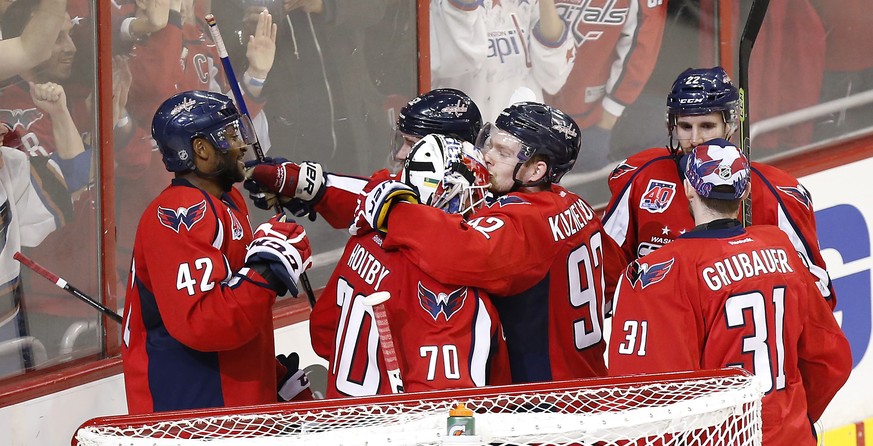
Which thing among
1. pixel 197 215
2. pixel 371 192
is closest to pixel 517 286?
pixel 371 192

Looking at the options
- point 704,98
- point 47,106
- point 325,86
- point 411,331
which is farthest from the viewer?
point 325,86

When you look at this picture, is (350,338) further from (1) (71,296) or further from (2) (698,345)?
(1) (71,296)

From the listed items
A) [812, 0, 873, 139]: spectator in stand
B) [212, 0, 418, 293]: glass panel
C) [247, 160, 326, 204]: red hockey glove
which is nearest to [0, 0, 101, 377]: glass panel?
[212, 0, 418, 293]: glass panel

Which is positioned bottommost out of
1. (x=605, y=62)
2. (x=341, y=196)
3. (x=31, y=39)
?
(x=341, y=196)

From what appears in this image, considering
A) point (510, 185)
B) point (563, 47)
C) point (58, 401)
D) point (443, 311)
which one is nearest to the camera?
point (443, 311)

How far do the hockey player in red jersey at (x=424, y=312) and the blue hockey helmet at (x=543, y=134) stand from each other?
131mm

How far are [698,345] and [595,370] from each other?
38 centimetres

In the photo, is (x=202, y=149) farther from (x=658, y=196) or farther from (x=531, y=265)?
(x=658, y=196)

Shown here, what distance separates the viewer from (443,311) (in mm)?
2693

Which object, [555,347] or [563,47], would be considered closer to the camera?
[555,347]

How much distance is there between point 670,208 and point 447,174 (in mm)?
864

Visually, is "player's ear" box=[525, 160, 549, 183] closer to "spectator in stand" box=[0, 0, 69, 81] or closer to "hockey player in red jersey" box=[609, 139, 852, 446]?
"hockey player in red jersey" box=[609, 139, 852, 446]

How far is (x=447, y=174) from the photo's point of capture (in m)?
2.73

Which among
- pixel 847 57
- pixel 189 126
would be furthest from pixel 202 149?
pixel 847 57
